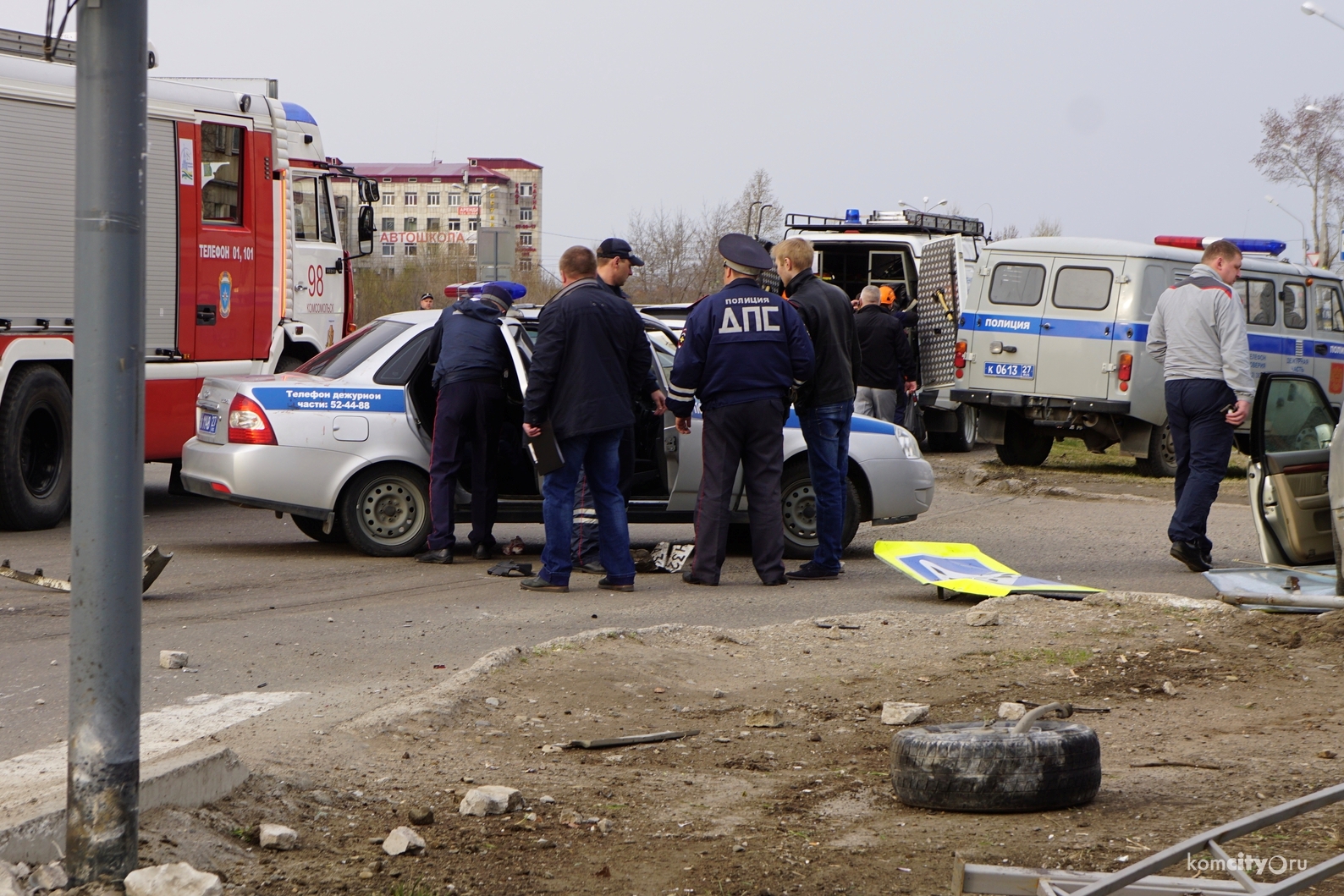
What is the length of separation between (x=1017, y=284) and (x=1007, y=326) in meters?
0.53

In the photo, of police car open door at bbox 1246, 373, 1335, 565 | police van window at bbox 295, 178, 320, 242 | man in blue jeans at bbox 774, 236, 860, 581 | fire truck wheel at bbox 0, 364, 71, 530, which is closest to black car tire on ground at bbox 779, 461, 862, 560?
man in blue jeans at bbox 774, 236, 860, 581

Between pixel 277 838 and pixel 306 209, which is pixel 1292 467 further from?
pixel 306 209

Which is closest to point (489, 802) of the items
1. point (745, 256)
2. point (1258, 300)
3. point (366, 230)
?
point (745, 256)

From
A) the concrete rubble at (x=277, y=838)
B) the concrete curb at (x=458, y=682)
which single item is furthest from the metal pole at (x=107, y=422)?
the concrete curb at (x=458, y=682)

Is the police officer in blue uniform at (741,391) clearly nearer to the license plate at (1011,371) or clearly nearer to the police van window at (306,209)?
the police van window at (306,209)

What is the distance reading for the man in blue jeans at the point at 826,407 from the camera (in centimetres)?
864

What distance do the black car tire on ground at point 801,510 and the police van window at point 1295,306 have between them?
951 centimetres

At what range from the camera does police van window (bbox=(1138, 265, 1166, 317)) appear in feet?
49.9

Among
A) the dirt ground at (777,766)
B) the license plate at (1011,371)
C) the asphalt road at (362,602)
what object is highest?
the license plate at (1011,371)

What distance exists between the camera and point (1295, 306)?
16.8 metres

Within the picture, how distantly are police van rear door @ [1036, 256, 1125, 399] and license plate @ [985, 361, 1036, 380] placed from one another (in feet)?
0.34

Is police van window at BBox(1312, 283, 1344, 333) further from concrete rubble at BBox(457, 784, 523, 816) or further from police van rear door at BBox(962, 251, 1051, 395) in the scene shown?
concrete rubble at BBox(457, 784, 523, 816)

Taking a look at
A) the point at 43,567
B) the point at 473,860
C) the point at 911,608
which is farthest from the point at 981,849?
the point at 43,567

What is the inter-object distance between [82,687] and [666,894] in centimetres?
137
